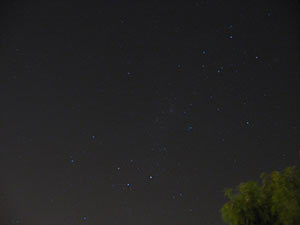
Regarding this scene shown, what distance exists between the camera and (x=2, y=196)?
33.7ft

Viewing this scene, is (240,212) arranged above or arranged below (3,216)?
above

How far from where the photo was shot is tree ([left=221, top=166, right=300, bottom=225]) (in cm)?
567

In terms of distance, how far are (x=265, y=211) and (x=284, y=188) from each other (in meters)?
0.47

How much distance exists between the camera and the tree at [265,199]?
18.6 feet

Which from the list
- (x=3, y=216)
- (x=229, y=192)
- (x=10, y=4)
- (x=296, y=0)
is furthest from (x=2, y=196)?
(x=296, y=0)

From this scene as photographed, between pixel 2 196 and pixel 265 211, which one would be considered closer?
pixel 265 211

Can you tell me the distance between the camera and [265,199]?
5918 millimetres

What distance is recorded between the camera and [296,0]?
956 cm

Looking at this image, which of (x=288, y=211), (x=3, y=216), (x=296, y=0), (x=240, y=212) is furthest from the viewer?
(x=3, y=216)

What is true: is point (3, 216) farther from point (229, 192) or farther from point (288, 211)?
point (288, 211)

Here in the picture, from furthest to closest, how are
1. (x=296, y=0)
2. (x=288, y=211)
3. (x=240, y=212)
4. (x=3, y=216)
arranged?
(x=3, y=216)
(x=296, y=0)
(x=240, y=212)
(x=288, y=211)

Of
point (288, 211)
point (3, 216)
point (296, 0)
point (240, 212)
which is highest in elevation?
point (296, 0)

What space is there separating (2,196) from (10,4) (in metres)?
5.18

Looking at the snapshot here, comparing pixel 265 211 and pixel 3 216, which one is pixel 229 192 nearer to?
pixel 265 211
